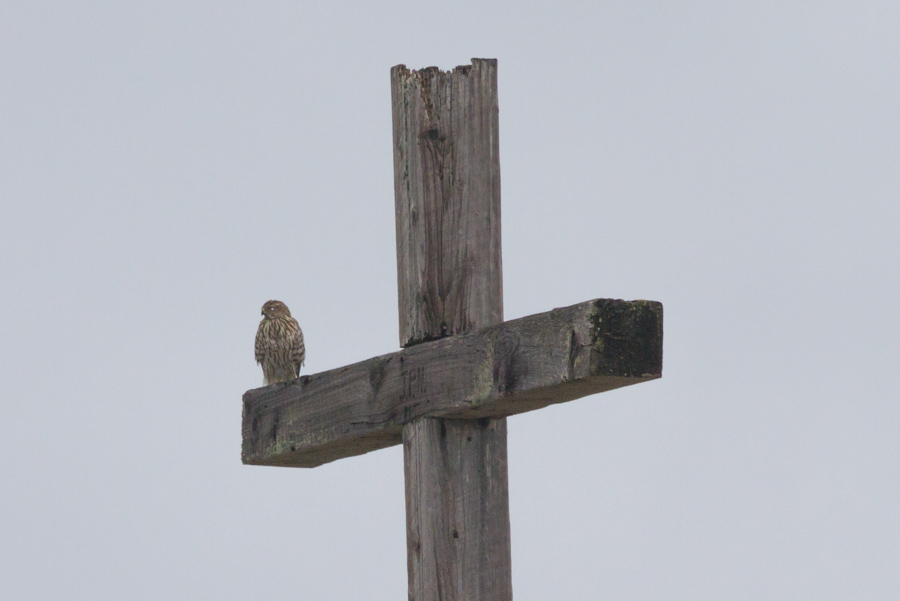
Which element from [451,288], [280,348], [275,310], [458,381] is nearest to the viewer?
[458,381]

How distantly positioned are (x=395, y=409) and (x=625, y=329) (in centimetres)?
91

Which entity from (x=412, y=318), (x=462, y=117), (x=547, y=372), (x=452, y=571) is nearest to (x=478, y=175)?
(x=462, y=117)

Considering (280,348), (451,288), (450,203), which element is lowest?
(451,288)

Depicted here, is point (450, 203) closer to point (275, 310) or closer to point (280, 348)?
point (280, 348)

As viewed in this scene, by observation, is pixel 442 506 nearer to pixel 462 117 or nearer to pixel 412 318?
pixel 412 318

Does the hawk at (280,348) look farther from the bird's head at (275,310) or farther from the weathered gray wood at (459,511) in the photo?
the weathered gray wood at (459,511)

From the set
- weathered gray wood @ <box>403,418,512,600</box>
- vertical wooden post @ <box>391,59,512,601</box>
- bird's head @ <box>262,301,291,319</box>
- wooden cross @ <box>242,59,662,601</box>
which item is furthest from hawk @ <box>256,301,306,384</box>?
weathered gray wood @ <box>403,418,512,600</box>

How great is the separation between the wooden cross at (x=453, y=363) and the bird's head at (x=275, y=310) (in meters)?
4.49

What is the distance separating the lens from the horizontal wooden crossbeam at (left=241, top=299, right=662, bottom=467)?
12.1 feet

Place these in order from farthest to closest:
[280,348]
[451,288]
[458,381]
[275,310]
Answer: [275,310], [280,348], [451,288], [458,381]

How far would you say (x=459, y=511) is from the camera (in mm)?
4125

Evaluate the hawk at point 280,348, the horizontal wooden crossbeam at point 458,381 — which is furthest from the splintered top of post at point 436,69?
the hawk at point 280,348

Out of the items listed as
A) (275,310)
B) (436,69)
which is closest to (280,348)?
(275,310)

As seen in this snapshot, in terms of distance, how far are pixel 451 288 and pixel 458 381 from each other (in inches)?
15.1
